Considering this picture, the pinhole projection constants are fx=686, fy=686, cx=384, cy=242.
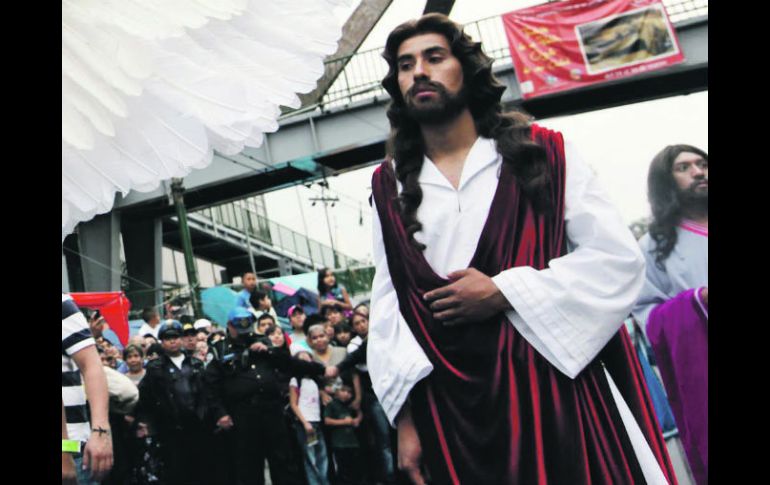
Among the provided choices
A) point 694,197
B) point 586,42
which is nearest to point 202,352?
point 694,197

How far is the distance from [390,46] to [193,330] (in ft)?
14.9

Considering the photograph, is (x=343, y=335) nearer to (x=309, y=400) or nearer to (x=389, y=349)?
(x=309, y=400)

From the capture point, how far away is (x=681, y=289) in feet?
10.9

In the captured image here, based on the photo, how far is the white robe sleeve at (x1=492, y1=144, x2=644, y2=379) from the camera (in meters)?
1.37

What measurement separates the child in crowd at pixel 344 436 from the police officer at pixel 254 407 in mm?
418

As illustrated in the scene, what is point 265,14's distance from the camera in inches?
28.3

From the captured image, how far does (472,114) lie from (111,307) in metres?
7.10

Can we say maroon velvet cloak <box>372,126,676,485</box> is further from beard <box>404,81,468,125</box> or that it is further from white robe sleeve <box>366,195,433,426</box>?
beard <box>404,81,468,125</box>

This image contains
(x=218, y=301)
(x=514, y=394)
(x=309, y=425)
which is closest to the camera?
(x=514, y=394)

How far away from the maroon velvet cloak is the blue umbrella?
922cm
